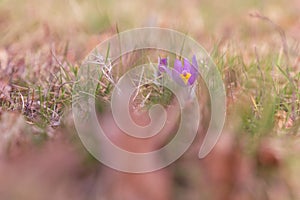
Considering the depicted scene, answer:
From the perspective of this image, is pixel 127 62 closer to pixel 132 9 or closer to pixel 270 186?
pixel 270 186

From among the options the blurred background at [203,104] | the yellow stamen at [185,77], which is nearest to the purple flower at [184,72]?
the yellow stamen at [185,77]

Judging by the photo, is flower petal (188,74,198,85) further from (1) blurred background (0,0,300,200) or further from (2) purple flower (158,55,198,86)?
(1) blurred background (0,0,300,200)

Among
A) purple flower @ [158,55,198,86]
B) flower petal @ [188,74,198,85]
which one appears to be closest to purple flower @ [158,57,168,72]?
purple flower @ [158,55,198,86]

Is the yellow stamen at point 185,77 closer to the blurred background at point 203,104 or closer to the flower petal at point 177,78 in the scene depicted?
the flower petal at point 177,78

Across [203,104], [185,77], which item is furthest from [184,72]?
[203,104]

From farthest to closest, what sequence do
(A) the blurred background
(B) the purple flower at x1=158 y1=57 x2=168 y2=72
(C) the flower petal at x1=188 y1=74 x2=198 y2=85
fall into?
(B) the purple flower at x1=158 y1=57 x2=168 y2=72 → (C) the flower petal at x1=188 y1=74 x2=198 y2=85 → (A) the blurred background

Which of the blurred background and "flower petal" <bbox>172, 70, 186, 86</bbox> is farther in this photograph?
"flower petal" <bbox>172, 70, 186, 86</bbox>
